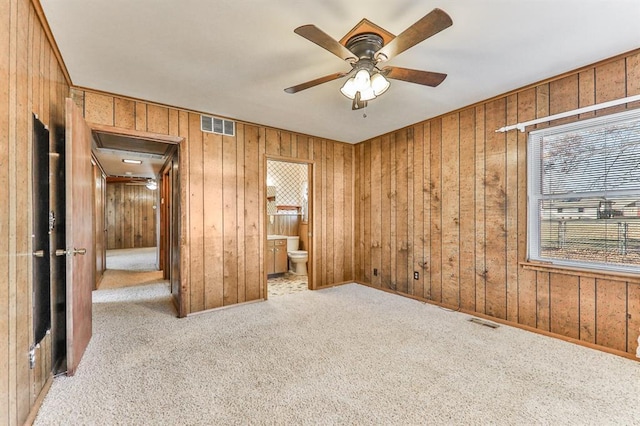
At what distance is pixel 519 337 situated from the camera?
267 centimetres

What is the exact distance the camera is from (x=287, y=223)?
595 centimetres

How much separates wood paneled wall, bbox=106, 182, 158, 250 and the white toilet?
20.8ft

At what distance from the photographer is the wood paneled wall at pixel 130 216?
986 centimetres

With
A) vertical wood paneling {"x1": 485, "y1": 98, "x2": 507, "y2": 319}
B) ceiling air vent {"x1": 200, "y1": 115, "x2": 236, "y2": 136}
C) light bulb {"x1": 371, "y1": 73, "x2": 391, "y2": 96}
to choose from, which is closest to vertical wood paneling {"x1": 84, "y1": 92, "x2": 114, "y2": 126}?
ceiling air vent {"x1": 200, "y1": 115, "x2": 236, "y2": 136}

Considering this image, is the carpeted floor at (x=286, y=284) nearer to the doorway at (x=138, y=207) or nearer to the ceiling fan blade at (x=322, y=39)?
the doorway at (x=138, y=207)

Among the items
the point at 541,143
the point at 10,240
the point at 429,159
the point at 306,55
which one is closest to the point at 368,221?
the point at 429,159

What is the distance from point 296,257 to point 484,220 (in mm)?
3300

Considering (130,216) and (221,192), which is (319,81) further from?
(130,216)

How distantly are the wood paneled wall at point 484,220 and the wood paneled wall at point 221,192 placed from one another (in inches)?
44.8

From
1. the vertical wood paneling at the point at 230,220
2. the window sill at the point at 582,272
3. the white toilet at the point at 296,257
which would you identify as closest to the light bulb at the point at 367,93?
the vertical wood paneling at the point at 230,220

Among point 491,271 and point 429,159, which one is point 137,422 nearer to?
point 491,271

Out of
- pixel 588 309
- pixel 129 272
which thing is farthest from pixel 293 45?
pixel 129 272

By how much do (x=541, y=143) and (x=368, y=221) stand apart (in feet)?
8.15

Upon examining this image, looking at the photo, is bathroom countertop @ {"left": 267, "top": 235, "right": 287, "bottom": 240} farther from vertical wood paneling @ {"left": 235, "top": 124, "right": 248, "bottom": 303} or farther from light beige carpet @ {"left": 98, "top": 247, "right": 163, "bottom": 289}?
light beige carpet @ {"left": 98, "top": 247, "right": 163, "bottom": 289}
